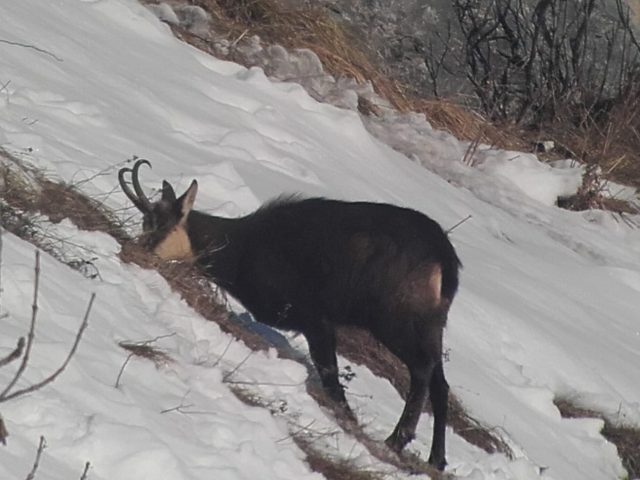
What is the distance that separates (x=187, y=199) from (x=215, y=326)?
0.81 metres

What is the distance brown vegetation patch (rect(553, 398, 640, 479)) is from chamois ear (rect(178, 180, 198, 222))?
8.02 feet

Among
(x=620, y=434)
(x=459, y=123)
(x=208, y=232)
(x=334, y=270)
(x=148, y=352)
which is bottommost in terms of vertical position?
(x=620, y=434)

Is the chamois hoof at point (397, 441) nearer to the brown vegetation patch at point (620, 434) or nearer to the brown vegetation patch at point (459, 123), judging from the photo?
the brown vegetation patch at point (620, 434)

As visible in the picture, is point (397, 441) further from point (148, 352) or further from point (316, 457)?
point (148, 352)

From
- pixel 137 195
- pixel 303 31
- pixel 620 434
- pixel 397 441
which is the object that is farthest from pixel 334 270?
pixel 303 31

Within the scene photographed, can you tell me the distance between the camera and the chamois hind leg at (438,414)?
19.5 feet

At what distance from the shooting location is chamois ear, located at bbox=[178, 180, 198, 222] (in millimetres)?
6508

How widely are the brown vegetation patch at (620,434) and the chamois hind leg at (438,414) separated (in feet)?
5.94

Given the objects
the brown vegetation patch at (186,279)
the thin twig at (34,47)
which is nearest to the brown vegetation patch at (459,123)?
the thin twig at (34,47)

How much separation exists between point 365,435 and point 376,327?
1.44ft

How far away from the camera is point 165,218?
21.5 ft

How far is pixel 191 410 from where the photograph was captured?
4.80 meters

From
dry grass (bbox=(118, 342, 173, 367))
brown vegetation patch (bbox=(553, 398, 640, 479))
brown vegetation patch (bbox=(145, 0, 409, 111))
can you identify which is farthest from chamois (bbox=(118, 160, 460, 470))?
brown vegetation patch (bbox=(145, 0, 409, 111))

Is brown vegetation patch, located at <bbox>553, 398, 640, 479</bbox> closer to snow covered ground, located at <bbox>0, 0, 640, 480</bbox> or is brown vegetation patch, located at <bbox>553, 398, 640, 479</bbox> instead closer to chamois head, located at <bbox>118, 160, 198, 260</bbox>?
snow covered ground, located at <bbox>0, 0, 640, 480</bbox>
